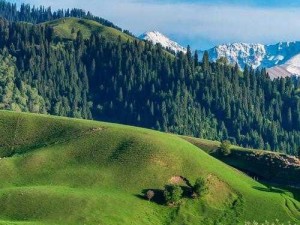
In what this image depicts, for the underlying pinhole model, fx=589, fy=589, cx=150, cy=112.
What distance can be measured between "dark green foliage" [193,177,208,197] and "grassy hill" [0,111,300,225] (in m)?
1.48

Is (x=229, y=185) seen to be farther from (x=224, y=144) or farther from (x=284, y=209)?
(x=224, y=144)

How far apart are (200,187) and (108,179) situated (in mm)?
19559

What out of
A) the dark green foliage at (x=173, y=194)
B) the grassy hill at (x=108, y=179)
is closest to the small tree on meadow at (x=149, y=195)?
the grassy hill at (x=108, y=179)

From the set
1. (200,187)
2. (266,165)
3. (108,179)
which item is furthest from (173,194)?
(266,165)

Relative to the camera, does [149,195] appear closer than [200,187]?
Yes

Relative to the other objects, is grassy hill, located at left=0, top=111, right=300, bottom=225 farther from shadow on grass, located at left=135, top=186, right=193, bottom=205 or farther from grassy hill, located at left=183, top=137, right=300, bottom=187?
grassy hill, located at left=183, top=137, right=300, bottom=187

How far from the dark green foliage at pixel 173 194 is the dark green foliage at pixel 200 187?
4338 millimetres

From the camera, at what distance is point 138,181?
126 m

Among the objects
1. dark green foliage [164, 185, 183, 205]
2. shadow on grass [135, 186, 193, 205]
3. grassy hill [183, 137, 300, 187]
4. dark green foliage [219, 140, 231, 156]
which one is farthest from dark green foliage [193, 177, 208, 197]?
dark green foliage [219, 140, 231, 156]

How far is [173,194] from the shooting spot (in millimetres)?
119188

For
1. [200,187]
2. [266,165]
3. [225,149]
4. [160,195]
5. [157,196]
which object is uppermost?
[225,149]

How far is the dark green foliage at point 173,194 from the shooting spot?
119 m

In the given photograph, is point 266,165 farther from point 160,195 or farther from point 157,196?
point 157,196

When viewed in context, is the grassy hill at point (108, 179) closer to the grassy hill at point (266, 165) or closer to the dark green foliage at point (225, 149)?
the grassy hill at point (266, 165)
